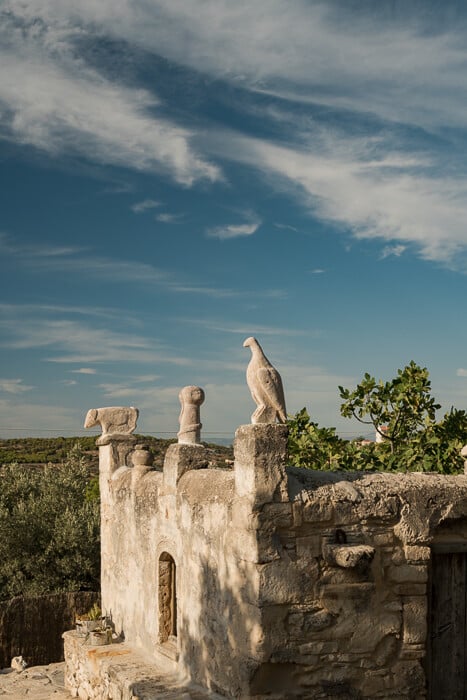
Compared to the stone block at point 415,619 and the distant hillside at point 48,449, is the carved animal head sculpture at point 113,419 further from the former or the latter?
the distant hillside at point 48,449

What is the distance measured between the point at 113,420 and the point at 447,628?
18.6 ft

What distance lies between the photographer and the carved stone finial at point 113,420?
1122cm

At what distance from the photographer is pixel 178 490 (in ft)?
28.1

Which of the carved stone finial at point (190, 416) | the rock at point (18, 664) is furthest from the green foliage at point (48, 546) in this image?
the carved stone finial at point (190, 416)

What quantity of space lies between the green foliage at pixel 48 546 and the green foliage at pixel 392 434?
5748mm

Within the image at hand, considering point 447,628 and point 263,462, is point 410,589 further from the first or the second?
point 263,462

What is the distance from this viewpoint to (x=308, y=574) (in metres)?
6.72

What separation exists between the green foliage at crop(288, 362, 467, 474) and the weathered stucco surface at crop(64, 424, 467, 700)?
372 cm

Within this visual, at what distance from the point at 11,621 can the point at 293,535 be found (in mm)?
7767

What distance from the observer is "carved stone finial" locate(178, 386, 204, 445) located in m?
9.62

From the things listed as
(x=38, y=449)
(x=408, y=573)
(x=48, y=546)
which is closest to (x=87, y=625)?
(x=48, y=546)

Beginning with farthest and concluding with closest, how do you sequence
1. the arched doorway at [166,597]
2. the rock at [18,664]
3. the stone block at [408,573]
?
1. the rock at [18,664]
2. the arched doorway at [166,597]
3. the stone block at [408,573]

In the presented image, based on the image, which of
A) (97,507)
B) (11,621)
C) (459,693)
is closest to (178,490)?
(459,693)

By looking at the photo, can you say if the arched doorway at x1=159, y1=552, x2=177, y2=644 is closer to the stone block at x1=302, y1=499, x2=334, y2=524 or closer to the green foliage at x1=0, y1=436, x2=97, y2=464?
the stone block at x1=302, y1=499, x2=334, y2=524
